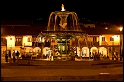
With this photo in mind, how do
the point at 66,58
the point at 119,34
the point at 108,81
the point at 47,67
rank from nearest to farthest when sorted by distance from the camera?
the point at 108,81 → the point at 47,67 → the point at 66,58 → the point at 119,34

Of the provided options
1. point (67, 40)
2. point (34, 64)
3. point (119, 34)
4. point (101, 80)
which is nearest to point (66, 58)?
point (67, 40)

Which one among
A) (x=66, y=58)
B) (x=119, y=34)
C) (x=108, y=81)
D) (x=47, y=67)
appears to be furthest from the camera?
(x=119, y=34)

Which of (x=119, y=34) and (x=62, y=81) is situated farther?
(x=119, y=34)

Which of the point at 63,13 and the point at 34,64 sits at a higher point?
the point at 63,13

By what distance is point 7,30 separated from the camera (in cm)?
4928

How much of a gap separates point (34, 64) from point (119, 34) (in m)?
26.3

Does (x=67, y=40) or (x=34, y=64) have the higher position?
(x=67, y=40)

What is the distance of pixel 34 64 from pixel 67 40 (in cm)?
423

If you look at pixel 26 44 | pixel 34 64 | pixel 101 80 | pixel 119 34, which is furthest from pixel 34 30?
pixel 101 80

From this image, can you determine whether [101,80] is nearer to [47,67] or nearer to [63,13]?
[47,67]

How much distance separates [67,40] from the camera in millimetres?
25984

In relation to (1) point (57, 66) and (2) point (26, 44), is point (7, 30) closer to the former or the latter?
(2) point (26, 44)

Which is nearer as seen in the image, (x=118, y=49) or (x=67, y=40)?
(x=67, y=40)

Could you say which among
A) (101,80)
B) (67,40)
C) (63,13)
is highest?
(63,13)
